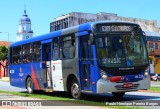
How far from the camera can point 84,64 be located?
54.6 feet

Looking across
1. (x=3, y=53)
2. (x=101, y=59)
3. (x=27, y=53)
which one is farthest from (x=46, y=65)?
(x=3, y=53)

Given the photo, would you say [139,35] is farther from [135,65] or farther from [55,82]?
[55,82]

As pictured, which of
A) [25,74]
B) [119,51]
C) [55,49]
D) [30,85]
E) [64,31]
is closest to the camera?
[119,51]

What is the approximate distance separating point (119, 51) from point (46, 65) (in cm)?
591

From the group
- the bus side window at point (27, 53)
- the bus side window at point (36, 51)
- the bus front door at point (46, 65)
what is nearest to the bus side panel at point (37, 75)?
the bus side window at point (36, 51)

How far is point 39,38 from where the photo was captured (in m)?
21.6

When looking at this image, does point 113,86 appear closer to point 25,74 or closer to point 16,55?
point 25,74

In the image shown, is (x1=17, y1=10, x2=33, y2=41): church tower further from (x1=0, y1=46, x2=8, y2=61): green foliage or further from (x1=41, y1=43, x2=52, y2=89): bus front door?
(x1=41, y1=43, x2=52, y2=89): bus front door

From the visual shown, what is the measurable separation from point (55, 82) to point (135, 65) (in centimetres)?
508

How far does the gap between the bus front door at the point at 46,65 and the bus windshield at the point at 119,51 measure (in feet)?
16.9

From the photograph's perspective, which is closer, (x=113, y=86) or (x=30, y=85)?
(x=113, y=86)

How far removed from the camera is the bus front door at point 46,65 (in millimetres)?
20375

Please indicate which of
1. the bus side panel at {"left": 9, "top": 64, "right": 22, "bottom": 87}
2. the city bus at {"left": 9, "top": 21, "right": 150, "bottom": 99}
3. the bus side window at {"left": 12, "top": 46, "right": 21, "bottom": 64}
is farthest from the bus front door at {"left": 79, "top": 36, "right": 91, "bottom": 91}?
the bus side panel at {"left": 9, "top": 64, "right": 22, "bottom": 87}

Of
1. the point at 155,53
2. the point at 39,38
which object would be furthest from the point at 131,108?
the point at 155,53
